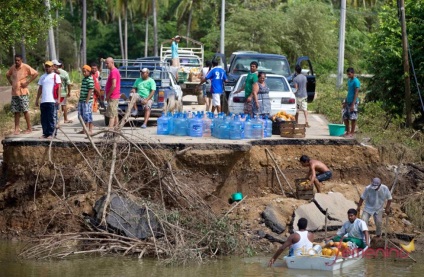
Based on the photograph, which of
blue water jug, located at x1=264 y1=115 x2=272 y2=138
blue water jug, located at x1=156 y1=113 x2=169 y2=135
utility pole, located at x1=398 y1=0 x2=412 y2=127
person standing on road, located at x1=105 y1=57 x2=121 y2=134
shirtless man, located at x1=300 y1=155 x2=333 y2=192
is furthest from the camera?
utility pole, located at x1=398 y1=0 x2=412 y2=127

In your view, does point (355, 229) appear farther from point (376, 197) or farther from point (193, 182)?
point (193, 182)

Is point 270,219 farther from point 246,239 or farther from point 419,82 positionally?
point 419,82

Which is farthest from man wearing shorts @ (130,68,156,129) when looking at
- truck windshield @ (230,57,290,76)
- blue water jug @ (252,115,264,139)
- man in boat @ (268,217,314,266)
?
man in boat @ (268,217,314,266)

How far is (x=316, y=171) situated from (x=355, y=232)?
9.56 feet

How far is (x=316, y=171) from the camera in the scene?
1842cm

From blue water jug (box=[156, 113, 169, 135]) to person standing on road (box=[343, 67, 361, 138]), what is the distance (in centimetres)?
399

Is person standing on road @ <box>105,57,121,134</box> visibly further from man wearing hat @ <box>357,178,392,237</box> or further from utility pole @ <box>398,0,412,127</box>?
utility pole @ <box>398,0,412,127</box>

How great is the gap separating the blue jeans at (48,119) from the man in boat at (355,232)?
6.28 m

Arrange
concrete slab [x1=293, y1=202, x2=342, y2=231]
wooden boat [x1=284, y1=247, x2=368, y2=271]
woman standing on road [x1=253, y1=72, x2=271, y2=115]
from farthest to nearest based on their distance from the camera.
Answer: woman standing on road [x1=253, y1=72, x2=271, y2=115], concrete slab [x1=293, y1=202, x2=342, y2=231], wooden boat [x1=284, y1=247, x2=368, y2=271]

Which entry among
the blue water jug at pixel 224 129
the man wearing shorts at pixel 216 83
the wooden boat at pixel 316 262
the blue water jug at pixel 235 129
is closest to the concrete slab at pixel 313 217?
the wooden boat at pixel 316 262

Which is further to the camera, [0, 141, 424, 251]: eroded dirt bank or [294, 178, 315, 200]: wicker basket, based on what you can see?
[294, 178, 315, 200]: wicker basket

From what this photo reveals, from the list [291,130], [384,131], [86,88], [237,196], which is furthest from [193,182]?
[384,131]

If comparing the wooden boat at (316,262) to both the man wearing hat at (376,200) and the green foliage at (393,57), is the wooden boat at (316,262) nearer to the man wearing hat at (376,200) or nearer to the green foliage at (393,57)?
the man wearing hat at (376,200)

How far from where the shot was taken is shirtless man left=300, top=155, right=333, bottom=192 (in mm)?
18031
